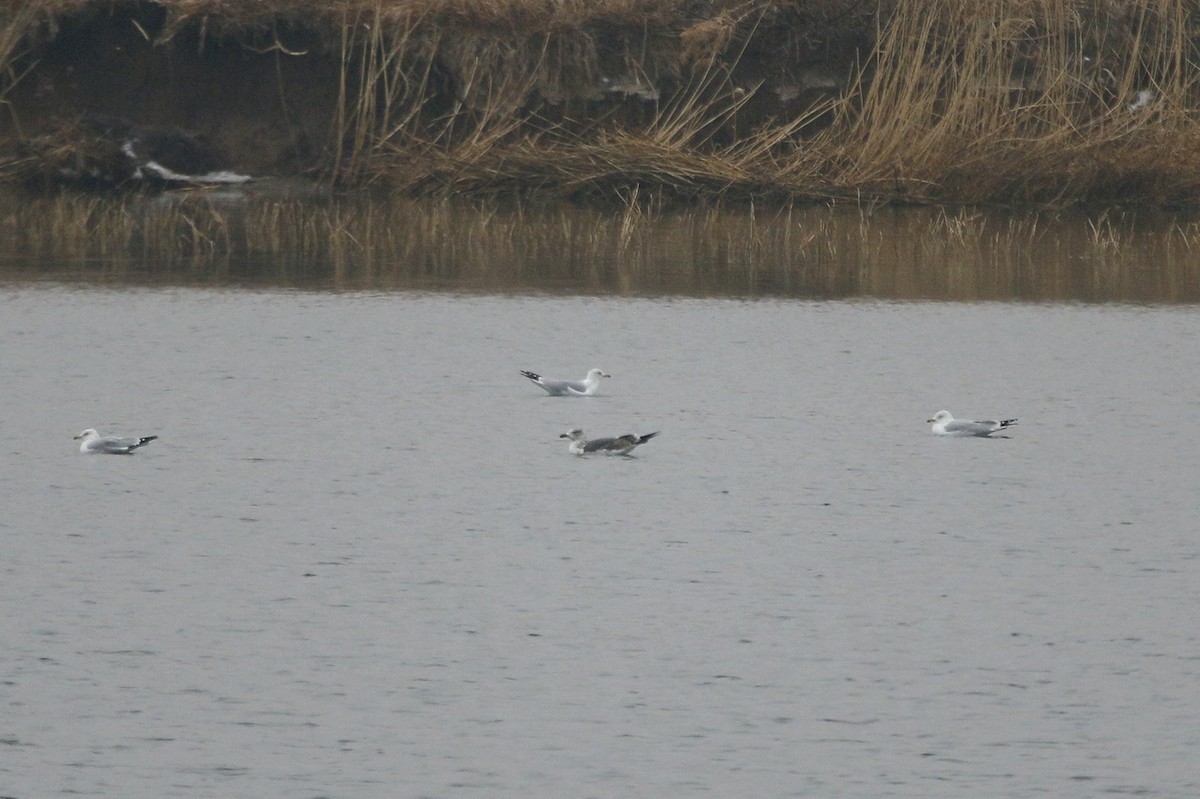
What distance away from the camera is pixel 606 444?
11195 millimetres

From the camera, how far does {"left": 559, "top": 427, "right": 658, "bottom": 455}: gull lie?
11188mm

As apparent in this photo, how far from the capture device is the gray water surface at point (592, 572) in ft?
21.6

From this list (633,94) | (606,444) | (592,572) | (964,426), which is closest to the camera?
(592,572)

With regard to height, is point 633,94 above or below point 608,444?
above

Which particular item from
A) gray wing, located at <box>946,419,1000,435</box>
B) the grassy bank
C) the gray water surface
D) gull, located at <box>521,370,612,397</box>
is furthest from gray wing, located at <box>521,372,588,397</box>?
the grassy bank

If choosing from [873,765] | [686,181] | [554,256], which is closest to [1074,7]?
[686,181]

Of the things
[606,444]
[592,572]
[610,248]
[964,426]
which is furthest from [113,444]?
[610,248]

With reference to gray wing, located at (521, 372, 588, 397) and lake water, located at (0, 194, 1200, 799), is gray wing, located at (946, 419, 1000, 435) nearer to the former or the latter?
lake water, located at (0, 194, 1200, 799)

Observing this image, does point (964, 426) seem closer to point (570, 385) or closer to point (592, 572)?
point (570, 385)

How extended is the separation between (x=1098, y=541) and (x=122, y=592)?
445cm

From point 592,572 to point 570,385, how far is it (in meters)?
4.37

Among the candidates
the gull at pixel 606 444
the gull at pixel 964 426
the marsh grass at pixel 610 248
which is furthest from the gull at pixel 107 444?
the marsh grass at pixel 610 248

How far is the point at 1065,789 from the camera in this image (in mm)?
6285

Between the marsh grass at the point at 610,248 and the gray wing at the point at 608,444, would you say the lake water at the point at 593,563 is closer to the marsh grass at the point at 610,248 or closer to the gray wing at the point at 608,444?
the gray wing at the point at 608,444
